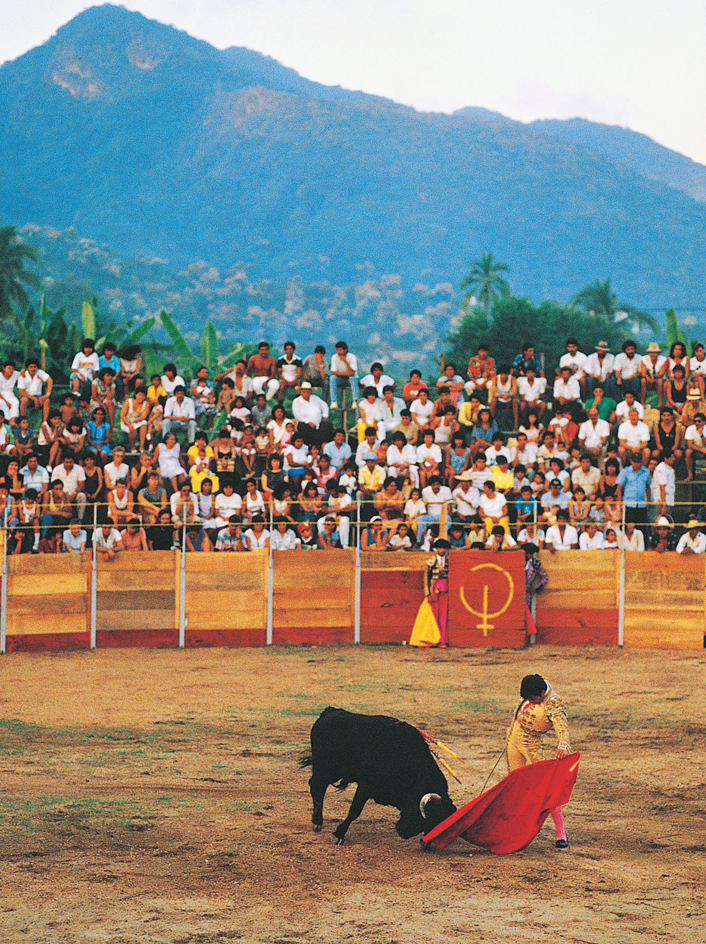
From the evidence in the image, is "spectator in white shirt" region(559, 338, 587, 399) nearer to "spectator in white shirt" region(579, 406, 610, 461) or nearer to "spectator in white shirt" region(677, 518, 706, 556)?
"spectator in white shirt" region(579, 406, 610, 461)

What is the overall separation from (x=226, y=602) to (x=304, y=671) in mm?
2254

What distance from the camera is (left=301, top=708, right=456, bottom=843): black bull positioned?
24.3 ft

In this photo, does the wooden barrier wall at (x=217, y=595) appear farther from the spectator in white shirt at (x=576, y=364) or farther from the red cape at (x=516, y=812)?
the red cape at (x=516, y=812)

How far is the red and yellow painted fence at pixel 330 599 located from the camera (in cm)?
1555

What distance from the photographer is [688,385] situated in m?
18.5

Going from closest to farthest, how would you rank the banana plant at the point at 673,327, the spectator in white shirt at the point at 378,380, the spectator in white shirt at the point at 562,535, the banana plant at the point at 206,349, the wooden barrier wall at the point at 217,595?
the wooden barrier wall at the point at 217,595, the spectator in white shirt at the point at 562,535, the spectator in white shirt at the point at 378,380, the banana plant at the point at 206,349, the banana plant at the point at 673,327

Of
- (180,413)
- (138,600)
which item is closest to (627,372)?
(180,413)

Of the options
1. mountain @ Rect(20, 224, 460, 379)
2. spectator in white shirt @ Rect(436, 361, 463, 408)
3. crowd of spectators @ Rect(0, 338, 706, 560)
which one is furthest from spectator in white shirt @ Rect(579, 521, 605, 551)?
mountain @ Rect(20, 224, 460, 379)

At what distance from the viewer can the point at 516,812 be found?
7.48m

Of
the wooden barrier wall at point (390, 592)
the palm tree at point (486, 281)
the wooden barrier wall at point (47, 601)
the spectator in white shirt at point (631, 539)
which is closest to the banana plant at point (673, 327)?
the spectator in white shirt at point (631, 539)

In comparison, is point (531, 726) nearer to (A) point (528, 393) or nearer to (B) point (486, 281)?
(A) point (528, 393)

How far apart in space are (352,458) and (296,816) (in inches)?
399

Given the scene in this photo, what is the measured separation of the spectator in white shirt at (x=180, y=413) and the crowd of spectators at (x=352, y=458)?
0.03 metres

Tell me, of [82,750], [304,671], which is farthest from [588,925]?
[304,671]
